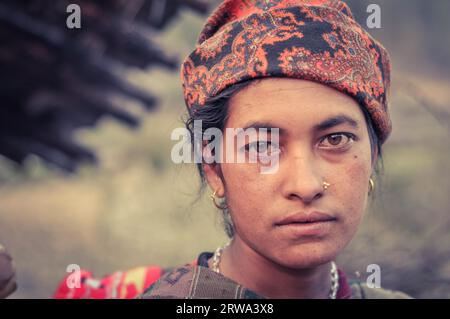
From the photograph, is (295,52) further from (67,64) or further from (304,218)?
(67,64)

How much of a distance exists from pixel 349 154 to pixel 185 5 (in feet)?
6.95

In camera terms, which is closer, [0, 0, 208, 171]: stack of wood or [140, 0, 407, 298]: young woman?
[140, 0, 407, 298]: young woman

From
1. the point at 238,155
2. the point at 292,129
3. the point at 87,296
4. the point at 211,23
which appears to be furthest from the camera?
the point at 87,296

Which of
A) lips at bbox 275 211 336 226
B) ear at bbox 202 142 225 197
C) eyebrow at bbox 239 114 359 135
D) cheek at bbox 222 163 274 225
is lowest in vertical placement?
lips at bbox 275 211 336 226

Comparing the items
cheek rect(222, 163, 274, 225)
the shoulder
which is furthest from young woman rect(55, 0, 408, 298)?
the shoulder

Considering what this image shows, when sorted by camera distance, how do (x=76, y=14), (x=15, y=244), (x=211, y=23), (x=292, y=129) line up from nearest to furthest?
(x=292, y=129) → (x=211, y=23) → (x=76, y=14) → (x=15, y=244)

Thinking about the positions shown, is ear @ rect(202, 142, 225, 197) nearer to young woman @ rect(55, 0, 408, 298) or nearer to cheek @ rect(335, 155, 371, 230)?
young woman @ rect(55, 0, 408, 298)

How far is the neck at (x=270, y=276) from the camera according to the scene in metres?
2.43

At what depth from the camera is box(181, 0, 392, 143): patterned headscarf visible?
7.10ft

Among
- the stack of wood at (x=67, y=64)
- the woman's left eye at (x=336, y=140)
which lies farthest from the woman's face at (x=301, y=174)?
the stack of wood at (x=67, y=64)

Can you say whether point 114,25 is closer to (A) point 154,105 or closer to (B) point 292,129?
(A) point 154,105

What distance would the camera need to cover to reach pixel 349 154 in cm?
221

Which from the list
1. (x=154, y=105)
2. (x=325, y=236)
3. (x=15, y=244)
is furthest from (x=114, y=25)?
(x=15, y=244)
